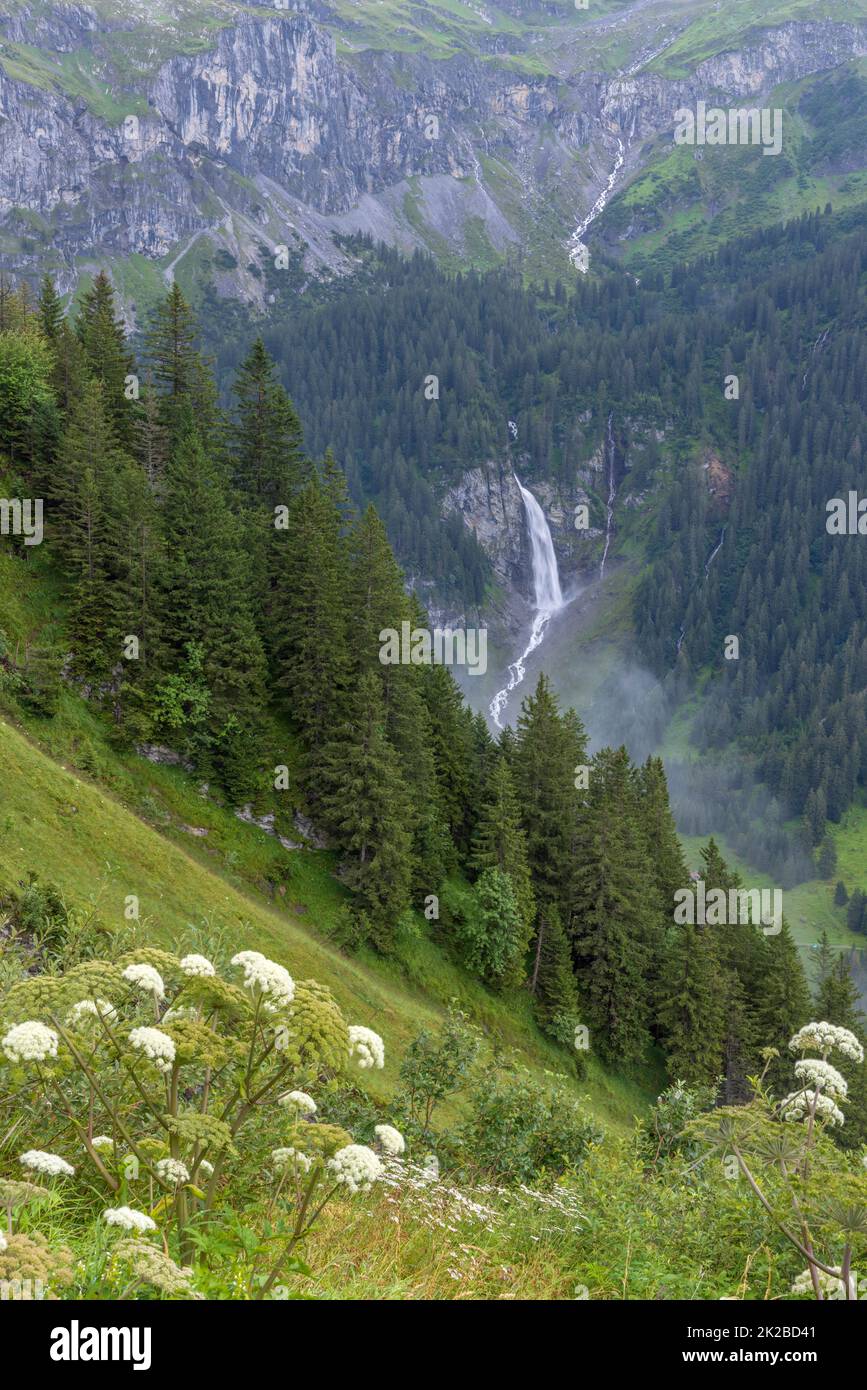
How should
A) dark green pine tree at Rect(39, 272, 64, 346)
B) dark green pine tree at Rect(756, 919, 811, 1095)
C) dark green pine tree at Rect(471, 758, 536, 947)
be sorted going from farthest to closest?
dark green pine tree at Rect(756, 919, 811, 1095) → dark green pine tree at Rect(39, 272, 64, 346) → dark green pine tree at Rect(471, 758, 536, 947)

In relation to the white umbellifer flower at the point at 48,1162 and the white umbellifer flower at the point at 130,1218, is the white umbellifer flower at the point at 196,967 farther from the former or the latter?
the white umbellifer flower at the point at 130,1218

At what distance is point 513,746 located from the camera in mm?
67562

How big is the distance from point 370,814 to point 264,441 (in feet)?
82.6

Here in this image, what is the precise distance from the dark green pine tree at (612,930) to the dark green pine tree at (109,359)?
1475 inches

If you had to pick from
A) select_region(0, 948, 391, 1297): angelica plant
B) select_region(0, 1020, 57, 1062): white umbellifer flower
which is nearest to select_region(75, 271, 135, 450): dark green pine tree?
select_region(0, 948, 391, 1297): angelica plant

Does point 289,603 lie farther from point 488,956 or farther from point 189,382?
point 488,956

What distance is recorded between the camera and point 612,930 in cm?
6344

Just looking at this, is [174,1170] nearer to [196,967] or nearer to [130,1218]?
[130,1218]

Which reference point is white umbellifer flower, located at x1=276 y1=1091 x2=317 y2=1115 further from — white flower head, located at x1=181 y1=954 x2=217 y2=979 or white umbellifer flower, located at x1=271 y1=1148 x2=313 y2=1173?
white flower head, located at x1=181 y1=954 x2=217 y2=979

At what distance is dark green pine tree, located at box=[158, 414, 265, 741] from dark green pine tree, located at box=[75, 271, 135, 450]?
705 cm

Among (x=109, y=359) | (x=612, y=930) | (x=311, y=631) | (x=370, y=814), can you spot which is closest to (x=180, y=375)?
(x=109, y=359)

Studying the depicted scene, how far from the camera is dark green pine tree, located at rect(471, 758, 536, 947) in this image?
58.8m

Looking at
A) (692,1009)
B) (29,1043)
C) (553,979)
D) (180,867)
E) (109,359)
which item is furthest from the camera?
(692,1009)

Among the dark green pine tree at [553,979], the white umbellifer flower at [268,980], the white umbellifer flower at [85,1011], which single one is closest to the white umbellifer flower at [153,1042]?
the white umbellifer flower at [85,1011]
